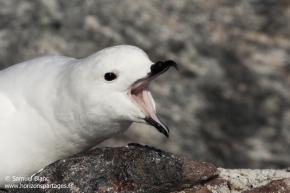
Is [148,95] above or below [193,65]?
below

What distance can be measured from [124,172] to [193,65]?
16.4ft

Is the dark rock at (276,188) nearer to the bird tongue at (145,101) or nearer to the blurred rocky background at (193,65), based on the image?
the bird tongue at (145,101)

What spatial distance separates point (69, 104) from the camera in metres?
4.79

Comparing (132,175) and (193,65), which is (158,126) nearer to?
(132,175)

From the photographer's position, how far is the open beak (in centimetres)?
442

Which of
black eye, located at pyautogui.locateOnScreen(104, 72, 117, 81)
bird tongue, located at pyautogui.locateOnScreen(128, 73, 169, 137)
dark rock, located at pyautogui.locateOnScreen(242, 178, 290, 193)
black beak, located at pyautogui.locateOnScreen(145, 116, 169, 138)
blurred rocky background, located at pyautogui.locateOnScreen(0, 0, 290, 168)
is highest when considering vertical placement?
blurred rocky background, located at pyautogui.locateOnScreen(0, 0, 290, 168)

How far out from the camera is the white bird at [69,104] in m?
4.51

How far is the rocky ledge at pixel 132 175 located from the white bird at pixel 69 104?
0.25 m

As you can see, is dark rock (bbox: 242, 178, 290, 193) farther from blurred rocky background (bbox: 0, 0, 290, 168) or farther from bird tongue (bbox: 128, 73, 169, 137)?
blurred rocky background (bbox: 0, 0, 290, 168)

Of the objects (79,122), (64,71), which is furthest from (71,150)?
(64,71)

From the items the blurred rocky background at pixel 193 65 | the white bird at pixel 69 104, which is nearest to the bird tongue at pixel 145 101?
the white bird at pixel 69 104

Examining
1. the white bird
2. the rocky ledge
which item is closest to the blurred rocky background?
the white bird

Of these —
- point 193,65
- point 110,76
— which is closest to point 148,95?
point 110,76

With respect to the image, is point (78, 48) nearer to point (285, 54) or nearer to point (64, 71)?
point (285, 54)
